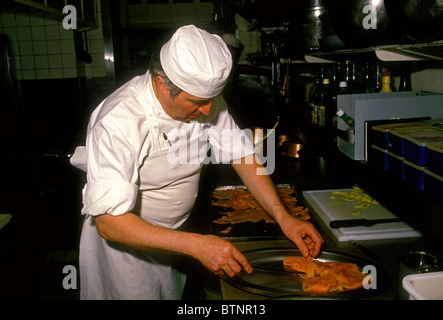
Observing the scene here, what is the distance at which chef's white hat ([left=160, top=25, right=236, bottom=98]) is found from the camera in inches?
51.1

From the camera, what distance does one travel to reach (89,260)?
1829mm

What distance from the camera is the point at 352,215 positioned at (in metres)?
1.75

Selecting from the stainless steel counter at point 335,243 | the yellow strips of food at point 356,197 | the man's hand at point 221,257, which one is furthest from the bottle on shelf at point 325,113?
the man's hand at point 221,257

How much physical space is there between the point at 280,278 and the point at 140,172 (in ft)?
2.37

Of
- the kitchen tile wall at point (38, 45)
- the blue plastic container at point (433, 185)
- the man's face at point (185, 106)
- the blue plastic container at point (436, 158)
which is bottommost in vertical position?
the blue plastic container at point (433, 185)

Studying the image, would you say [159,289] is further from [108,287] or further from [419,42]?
[419,42]

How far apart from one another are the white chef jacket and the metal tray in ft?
1.60

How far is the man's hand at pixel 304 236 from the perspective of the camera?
4.63ft

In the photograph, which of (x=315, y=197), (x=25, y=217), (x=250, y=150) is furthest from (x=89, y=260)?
(x=25, y=217)

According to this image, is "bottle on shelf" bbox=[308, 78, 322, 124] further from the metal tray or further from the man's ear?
the man's ear

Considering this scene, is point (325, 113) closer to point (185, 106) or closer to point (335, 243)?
point (335, 243)

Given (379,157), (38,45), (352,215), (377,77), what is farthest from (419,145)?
(38,45)

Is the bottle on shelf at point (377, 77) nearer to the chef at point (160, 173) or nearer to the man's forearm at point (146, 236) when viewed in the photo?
the chef at point (160, 173)
